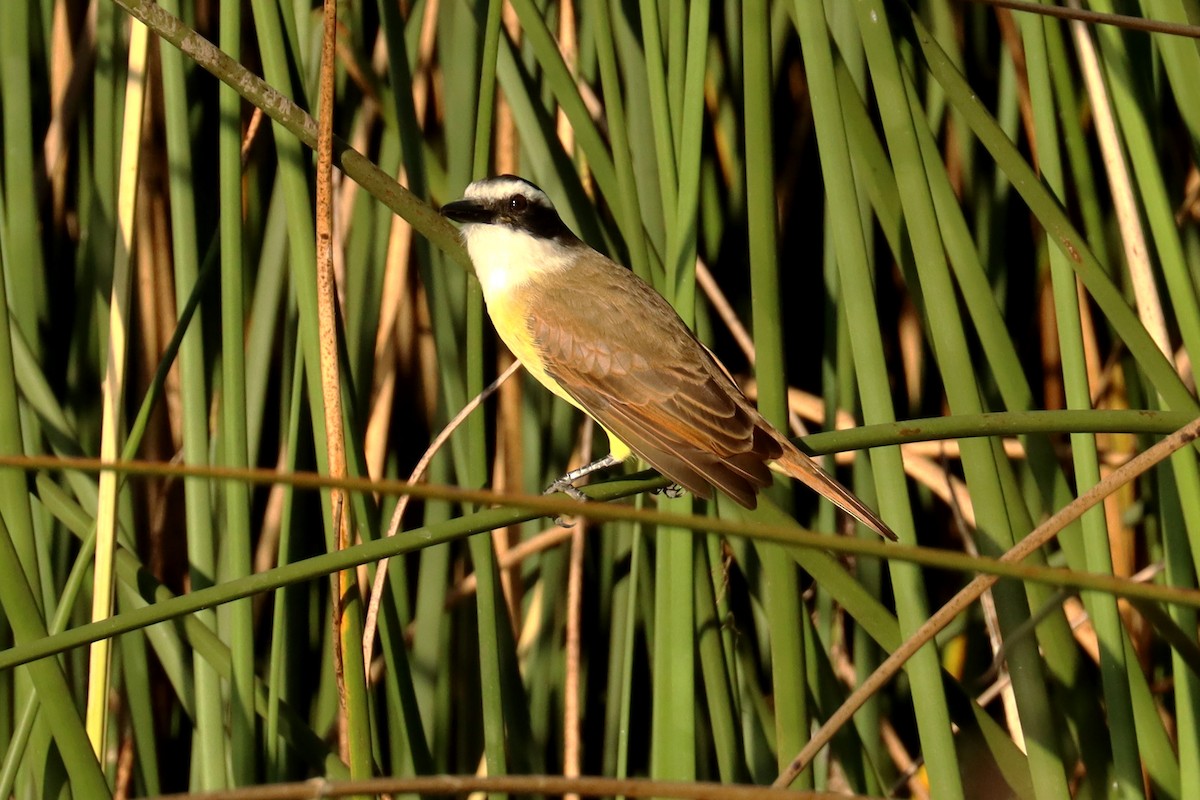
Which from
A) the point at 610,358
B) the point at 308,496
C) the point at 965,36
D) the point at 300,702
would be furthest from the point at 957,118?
the point at 300,702

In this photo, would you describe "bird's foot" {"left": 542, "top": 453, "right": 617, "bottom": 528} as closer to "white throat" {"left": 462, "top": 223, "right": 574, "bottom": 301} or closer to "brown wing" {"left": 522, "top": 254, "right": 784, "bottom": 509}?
"brown wing" {"left": 522, "top": 254, "right": 784, "bottom": 509}

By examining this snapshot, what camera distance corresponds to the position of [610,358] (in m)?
2.57

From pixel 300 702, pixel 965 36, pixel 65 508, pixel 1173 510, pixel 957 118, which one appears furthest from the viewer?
pixel 965 36

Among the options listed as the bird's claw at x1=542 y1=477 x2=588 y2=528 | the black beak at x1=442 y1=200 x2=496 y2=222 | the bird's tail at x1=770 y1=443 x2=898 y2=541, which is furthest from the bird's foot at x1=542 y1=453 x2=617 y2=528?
the black beak at x1=442 y1=200 x2=496 y2=222

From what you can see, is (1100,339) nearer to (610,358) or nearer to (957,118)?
(957,118)

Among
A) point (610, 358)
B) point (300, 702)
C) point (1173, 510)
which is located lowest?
point (300, 702)

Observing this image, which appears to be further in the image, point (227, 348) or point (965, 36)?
point (965, 36)

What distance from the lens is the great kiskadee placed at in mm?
2176

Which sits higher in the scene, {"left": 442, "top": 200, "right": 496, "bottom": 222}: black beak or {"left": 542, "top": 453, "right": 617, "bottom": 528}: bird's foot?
→ {"left": 442, "top": 200, "right": 496, "bottom": 222}: black beak

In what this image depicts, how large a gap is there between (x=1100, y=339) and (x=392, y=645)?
6.03 ft

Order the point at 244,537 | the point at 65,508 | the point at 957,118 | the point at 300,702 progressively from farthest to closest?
the point at 957,118, the point at 300,702, the point at 65,508, the point at 244,537

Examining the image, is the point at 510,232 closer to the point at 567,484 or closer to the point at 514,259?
the point at 514,259

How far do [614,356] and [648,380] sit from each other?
0.33ft

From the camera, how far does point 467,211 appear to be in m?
2.30
